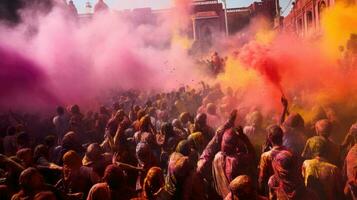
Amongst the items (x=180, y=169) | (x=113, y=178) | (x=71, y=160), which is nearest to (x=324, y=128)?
(x=180, y=169)

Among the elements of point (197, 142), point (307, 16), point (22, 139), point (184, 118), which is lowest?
point (197, 142)

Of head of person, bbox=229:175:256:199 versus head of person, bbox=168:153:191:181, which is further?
head of person, bbox=168:153:191:181

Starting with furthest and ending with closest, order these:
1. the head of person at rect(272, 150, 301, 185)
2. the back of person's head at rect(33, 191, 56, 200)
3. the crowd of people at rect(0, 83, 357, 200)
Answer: the crowd of people at rect(0, 83, 357, 200), the head of person at rect(272, 150, 301, 185), the back of person's head at rect(33, 191, 56, 200)

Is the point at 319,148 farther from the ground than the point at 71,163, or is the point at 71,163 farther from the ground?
the point at 71,163

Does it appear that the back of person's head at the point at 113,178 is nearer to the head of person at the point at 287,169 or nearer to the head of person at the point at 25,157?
the head of person at the point at 287,169

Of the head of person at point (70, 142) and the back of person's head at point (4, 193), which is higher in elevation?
the head of person at point (70, 142)

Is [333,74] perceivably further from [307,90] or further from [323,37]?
[323,37]

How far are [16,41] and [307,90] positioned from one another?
11.0 metres

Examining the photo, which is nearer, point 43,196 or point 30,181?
point 43,196

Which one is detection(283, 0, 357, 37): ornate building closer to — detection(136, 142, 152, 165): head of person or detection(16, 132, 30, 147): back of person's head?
detection(136, 142, 152, 165): head of person

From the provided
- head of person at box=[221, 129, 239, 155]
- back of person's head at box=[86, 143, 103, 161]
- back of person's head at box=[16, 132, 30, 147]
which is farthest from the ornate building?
back of person's head at box=[16, 132, 30, 147]

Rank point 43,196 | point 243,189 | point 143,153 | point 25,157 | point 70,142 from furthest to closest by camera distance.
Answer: point 70,142, point 25,157, point 143,153, point 43,196, point 243,189

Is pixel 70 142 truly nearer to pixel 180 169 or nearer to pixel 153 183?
pixel 153 183

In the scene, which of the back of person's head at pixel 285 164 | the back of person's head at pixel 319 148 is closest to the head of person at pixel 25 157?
the back of person's head at pixel 285 164
